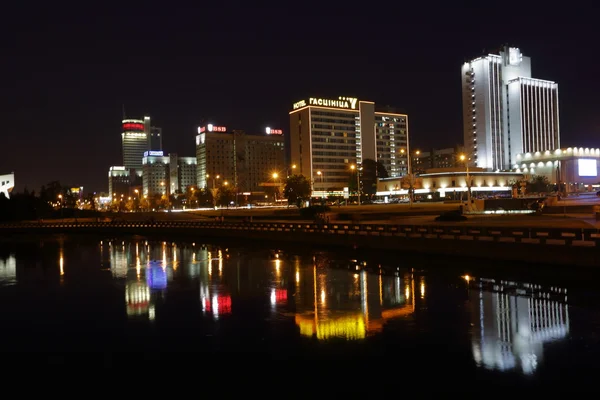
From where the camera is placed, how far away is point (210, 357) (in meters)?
13.3

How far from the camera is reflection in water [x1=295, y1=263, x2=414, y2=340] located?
16031mm

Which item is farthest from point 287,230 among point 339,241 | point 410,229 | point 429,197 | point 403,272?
point 429,197

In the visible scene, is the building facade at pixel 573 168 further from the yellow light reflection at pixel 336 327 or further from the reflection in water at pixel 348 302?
the yellow light reflection at pixel 336 327

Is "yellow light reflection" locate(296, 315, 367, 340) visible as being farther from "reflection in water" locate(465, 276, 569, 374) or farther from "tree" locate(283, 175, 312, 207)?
"tree" locate(283, 175, 312, 207)

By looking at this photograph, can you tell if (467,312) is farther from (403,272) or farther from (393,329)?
(403,272)

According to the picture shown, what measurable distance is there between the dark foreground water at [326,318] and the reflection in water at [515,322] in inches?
1.7

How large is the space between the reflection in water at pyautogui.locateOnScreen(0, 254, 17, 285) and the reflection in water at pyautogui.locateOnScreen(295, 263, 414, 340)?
1679cm

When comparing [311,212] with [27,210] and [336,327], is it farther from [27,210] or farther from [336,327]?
[27,210]

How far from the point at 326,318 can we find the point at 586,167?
191 meters

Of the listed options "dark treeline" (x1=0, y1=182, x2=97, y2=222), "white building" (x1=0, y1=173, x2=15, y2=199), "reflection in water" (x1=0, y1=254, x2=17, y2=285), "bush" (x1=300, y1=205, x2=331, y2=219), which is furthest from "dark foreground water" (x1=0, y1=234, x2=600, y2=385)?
"white building" (x1=0, y1=173, x2=15, y2=199)

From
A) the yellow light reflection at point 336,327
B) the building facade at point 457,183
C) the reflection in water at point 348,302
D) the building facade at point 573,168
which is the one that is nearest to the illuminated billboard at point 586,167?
the building facade at point 573,168

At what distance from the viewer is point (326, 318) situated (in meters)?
17.5

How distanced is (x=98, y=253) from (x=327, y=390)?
41.9m

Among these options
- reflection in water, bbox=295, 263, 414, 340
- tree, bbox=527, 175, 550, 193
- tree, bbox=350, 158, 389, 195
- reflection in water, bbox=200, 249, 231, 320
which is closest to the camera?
reflection in water, bbox=295, 263, 414, 340
